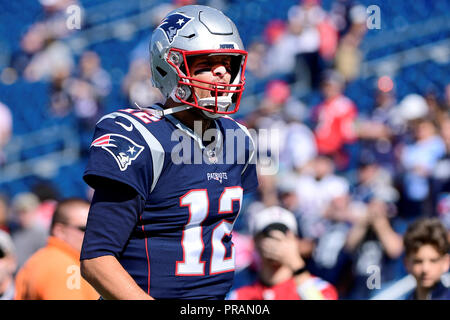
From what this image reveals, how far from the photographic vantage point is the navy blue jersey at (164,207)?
2125mm

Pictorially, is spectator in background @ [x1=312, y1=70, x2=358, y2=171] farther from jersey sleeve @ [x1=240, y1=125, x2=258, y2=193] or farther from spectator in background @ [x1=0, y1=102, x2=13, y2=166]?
jersey sleeve @ [x1=240, y1=125, x2=258, y2=193]

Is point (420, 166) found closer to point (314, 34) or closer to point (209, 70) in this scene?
point (314, 34)

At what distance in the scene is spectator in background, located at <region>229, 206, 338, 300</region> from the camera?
383cm

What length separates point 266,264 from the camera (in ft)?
13.0

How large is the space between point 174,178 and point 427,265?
5.72ft

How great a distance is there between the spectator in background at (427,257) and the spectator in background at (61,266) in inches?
64.7

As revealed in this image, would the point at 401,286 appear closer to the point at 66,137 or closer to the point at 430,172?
the point at 430,172

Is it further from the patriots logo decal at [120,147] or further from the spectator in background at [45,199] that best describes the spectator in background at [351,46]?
the patriots logo decal at [120,147]

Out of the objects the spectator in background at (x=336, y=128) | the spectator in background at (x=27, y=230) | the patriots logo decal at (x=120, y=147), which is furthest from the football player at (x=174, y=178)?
the spectator in background at (x=336, y=128)

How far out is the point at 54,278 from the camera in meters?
3.62

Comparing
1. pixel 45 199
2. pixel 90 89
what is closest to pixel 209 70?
pixel 45 199

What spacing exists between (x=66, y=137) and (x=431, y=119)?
476 cm

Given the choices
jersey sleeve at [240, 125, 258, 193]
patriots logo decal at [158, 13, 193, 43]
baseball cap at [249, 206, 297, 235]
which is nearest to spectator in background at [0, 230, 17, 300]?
baseball cap at [249, 206, 297, 235]

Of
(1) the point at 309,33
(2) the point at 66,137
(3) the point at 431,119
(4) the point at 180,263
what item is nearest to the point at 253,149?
(4) the point at 180,263
